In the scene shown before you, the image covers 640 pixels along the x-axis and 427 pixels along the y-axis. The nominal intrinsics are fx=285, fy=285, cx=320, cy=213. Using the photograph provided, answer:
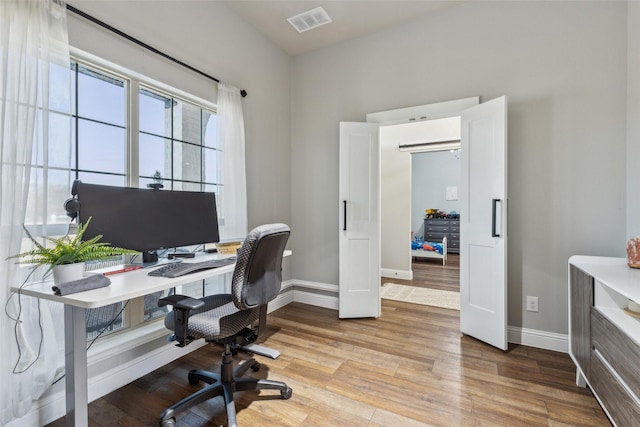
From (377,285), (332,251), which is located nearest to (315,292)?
(332,251)

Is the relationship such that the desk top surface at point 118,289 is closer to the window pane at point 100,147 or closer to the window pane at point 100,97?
the window pane at point 100,147

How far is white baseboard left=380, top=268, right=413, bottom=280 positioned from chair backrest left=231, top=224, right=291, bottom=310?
3.52 meters

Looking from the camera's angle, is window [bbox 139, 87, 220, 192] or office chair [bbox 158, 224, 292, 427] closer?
office chair [bbox 158, 224, 292, 427]

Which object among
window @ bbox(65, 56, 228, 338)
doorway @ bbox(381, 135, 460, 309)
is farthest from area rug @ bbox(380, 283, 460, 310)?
window @ bbox(65, 56, 228, 338)

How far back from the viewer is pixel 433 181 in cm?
812

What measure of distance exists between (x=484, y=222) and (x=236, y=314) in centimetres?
215

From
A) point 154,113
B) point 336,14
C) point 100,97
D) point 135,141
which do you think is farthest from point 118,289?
point 336,14

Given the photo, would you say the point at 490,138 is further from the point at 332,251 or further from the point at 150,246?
the point at 150,246

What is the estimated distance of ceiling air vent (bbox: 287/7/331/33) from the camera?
280cm

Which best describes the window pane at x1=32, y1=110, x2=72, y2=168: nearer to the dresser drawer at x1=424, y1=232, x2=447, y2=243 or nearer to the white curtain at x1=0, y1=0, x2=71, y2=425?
the white curtain at x1=0, y1=0, x2=71, y2=425

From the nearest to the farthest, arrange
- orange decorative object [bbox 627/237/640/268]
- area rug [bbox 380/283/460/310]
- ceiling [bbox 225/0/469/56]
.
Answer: orange decorative object [bbox 627/237/640/268], ceiling [bbox 225/0/469/56], area rug [bbox 380/283/460/310]

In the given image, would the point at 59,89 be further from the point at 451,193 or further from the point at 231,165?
the point at 451,193

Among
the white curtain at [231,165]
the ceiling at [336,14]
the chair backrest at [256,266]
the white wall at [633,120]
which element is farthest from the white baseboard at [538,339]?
the ceiling at [336,14]

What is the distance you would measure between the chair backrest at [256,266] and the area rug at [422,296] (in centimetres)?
252
